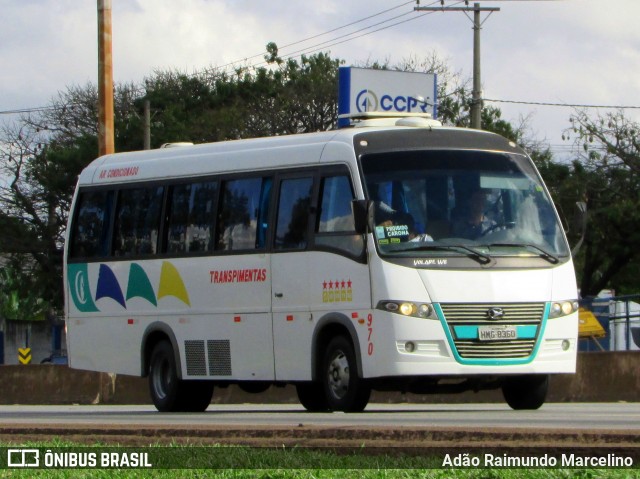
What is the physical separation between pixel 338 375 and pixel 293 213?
1.93 meters

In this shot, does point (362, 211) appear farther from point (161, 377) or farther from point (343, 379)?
point (161, 377)

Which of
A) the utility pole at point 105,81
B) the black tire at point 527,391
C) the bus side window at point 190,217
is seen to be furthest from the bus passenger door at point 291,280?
the utility pole at point 105,81

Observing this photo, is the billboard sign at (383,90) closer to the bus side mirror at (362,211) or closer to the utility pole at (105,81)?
the utility pole at (105,81)

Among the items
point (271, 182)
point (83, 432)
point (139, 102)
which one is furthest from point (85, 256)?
point (139, 102)

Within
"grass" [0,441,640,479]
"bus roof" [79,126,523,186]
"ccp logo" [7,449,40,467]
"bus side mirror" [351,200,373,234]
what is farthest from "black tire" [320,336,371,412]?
"ccp logo" [7,449,40,467]

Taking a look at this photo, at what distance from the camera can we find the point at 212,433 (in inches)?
408

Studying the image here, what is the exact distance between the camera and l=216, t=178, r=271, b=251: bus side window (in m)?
16.4

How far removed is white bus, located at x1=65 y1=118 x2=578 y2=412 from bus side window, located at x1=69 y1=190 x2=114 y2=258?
0.52 meters

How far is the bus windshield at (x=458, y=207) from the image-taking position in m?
14.5

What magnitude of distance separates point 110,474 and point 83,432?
2.63 m

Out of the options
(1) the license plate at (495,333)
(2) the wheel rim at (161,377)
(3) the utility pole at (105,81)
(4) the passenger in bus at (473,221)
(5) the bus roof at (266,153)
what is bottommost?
(2) the wheel rim at (161,377)

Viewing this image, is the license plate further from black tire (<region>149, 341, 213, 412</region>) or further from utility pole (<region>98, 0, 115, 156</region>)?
utility pole (<region>98, 0, 115, 156</region>)

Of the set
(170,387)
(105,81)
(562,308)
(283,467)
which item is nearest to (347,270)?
(562,308)

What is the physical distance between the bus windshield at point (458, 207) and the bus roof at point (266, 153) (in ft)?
0.77
